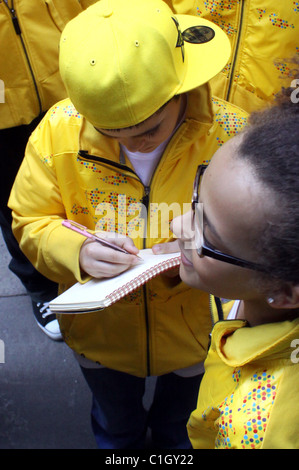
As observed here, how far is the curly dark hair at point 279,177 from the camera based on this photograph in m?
0.79

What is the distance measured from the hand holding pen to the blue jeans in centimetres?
61

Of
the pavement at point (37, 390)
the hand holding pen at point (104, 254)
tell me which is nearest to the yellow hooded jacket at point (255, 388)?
the hand holding pen at point (104, 254)

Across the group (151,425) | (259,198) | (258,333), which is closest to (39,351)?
(151,425)

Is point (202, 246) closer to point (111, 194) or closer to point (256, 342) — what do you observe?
point (256, 342)

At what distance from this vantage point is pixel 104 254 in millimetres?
1271

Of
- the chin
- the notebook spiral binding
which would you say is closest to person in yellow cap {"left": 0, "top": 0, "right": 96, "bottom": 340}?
the notebook spiral binding

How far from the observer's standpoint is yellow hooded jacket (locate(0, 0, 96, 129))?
73.9 inches

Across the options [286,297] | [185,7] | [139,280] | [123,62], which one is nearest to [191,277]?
[139,280]

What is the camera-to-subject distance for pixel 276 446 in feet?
2.85

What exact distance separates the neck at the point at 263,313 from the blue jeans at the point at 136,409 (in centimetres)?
82

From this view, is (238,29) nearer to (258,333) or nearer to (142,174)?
(142,174)

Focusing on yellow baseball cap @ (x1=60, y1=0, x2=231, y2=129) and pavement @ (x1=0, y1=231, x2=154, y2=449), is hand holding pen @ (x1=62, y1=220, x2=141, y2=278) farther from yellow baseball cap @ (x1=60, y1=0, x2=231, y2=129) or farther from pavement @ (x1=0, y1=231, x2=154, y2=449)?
pavement @ (x1=0, y1=231, x2=154, y2=449)

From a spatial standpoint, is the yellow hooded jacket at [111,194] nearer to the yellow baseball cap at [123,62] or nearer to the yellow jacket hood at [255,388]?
the yellow baseball cap at [123,62]

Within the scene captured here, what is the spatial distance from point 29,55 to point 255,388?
1.69m
